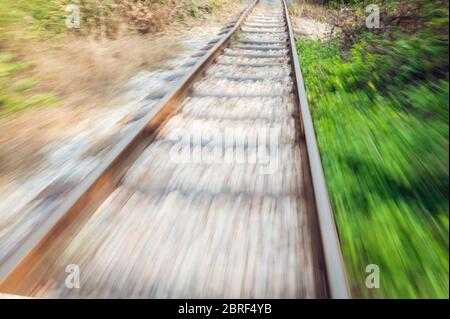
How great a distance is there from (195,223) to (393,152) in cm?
191

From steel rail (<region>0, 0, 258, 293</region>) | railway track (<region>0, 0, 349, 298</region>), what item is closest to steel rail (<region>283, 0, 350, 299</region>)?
railway track (<region>0, 0, 349, 298</region>)

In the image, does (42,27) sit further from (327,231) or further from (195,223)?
(327,231)

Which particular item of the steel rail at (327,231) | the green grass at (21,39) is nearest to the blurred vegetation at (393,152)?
the steel rail at (327,231)

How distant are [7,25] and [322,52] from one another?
18.1ft

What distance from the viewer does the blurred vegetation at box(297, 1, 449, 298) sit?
6.56ft

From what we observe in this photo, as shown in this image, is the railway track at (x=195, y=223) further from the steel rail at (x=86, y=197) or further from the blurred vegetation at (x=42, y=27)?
the blurred vegetation at (x=42, y=27)

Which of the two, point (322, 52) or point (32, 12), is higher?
point (32, 12)

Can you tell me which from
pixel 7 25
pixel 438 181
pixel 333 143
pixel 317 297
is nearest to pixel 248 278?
pixel 317 297

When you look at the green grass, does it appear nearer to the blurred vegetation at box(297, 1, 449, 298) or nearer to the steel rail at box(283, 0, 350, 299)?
the steel rail at box(283, 0, 350, 299)

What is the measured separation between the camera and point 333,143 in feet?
10.9

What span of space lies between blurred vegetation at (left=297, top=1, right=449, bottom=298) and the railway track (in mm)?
300

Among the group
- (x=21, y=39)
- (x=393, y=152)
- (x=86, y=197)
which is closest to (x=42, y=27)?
(x=21, y=39)

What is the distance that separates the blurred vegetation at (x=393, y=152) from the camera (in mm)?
2000
